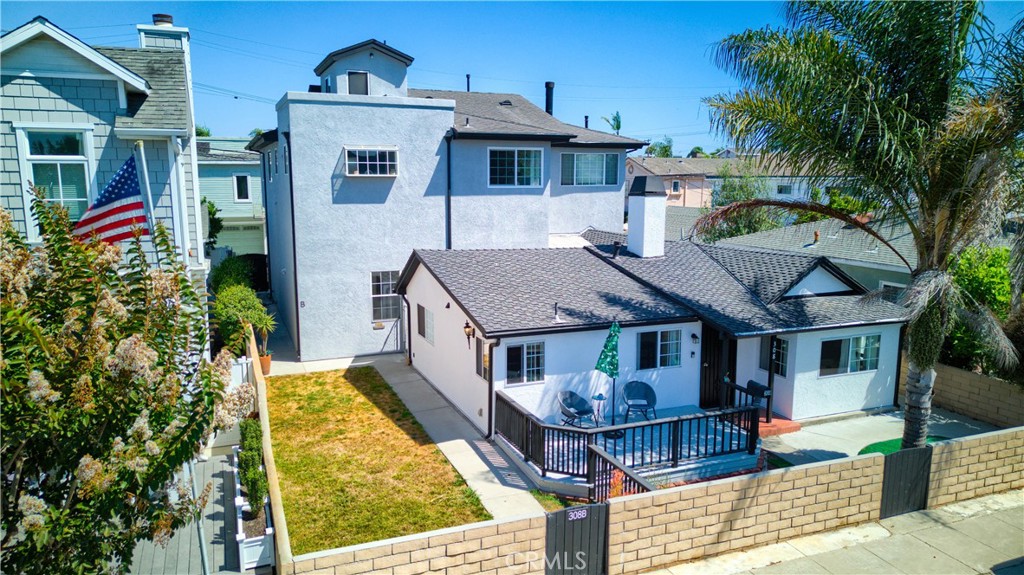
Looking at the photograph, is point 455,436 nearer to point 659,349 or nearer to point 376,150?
point 659,349

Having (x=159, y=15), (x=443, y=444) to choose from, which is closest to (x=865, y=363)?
(x=443, y=444)

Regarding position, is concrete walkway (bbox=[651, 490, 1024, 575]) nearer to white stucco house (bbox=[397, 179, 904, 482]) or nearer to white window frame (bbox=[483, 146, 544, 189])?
white stucco house (bbox=[397, 179, 904, 482])

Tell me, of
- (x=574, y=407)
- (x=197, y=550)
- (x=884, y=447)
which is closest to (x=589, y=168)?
(x=574, y=407)

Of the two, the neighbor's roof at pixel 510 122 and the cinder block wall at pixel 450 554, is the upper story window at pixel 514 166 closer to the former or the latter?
the neighbor's roof at pixel 510 122

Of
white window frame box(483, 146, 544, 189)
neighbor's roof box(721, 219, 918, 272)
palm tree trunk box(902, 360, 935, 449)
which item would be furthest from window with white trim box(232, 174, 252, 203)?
palm tree trunk box(902, 360, 935, 449)

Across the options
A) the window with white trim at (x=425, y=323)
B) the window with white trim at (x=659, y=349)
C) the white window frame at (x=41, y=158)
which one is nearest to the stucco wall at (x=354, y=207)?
the window with white trim at (x=425, y=323)
